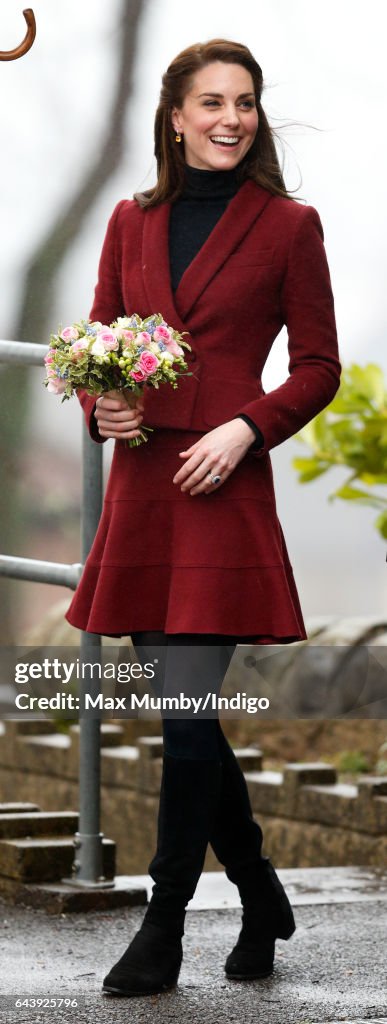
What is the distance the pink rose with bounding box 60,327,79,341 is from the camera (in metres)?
2.25

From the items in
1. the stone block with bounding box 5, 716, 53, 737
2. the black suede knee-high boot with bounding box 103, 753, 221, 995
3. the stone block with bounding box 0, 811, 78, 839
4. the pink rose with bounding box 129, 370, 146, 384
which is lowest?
the stone block with bounding box 5, 716, 53, 737

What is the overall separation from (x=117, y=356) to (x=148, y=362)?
46 mm

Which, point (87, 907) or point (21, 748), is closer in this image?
point (87, 907)

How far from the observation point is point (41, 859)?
120 inches

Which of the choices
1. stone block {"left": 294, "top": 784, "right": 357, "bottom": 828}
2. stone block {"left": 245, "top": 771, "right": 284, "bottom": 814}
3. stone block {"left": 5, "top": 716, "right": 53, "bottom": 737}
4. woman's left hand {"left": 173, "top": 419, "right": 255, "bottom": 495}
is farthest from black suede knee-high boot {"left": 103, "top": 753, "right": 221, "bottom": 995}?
stone block {"left": 5, "top": 716, "right": 53, "bottom": 737}

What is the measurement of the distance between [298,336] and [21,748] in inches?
139

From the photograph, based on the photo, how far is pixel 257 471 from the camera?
233cm

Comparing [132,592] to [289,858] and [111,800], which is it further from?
[111,800]

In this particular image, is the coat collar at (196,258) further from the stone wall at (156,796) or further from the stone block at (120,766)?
the stone block at (120,766)

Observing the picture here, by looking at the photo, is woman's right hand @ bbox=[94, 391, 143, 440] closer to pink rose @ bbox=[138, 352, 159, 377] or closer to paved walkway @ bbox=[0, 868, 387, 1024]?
pink rose @ bbox=[138, 352, 159, 377]

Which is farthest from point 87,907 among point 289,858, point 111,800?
point 111,800

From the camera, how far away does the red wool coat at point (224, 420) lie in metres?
2.29

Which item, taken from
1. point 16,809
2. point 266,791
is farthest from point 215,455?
point 266,791

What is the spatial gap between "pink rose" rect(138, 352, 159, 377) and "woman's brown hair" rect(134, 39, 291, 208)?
0.34 m
